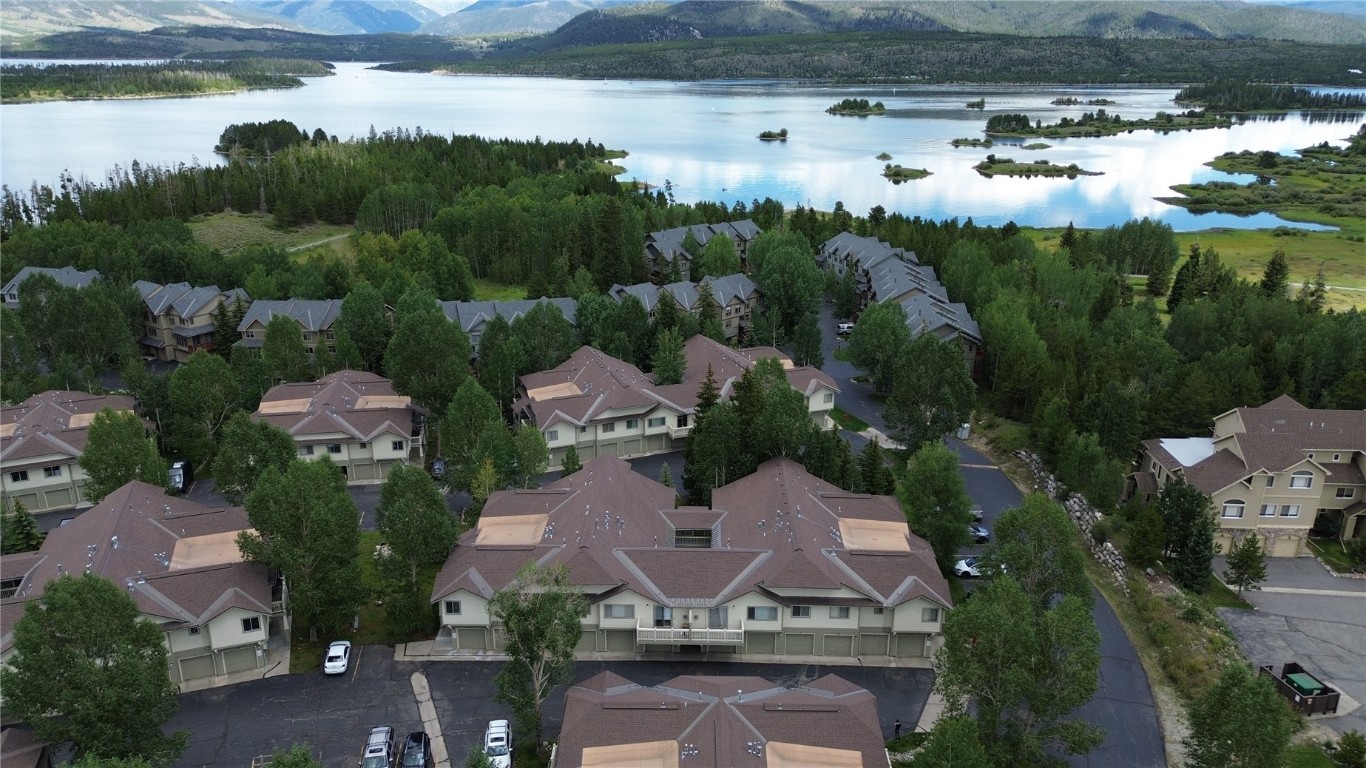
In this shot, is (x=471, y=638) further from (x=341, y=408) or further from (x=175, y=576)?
(x=341, y=408)

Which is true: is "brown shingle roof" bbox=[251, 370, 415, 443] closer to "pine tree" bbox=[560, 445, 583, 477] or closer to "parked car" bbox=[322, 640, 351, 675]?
"pine tree" bbox=[560, 445, 583, 477]

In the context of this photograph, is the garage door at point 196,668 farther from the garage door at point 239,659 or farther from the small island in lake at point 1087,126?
the small island in lake at point 1087,126

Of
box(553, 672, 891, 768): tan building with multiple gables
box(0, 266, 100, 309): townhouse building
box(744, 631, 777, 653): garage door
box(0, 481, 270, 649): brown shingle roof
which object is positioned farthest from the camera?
box(0, 266, 100, 309): townhouse building

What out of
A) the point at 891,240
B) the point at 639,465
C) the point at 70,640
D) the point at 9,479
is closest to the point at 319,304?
the point at 9,479

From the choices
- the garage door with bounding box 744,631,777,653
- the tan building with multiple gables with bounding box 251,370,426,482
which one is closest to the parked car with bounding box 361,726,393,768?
the garage door with bounding box 744,631,777,653

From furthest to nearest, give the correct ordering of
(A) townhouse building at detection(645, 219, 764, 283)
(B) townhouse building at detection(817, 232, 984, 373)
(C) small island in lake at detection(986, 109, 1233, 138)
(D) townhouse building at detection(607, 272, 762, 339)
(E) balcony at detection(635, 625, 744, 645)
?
(C) small island in lake at detection(986, 109, 1233, 138), (A) townhouse building at detection(645, 219, 764, 283), (D) townhouse building at detection(607, 272, 762, 339), (B) townhouse building at detection(817, 232, 984, 373), (E) balcony at detection(635, 625, 744, 645)

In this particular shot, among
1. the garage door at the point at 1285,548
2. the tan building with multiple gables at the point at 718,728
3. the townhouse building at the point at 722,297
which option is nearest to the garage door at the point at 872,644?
the tan building with multiple gables at the point at 718,728

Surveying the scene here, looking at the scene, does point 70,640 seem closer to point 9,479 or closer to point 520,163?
point 9,479

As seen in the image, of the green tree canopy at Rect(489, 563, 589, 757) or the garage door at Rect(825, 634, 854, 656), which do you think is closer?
the green tree canopy at Rect(489, 563, 589, 757)
